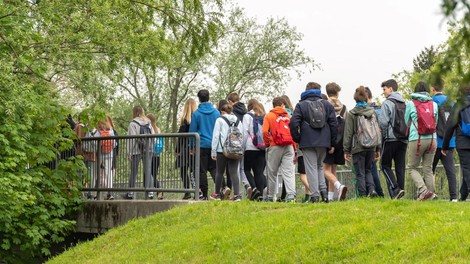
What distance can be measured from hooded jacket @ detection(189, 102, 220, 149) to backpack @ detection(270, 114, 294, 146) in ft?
5.40

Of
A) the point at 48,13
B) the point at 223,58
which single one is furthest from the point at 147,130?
the point at 223,58

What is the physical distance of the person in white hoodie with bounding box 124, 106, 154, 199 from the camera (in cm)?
1565

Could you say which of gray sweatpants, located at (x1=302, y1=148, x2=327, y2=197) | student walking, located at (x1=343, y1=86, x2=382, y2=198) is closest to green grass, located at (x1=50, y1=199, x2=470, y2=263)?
gray sweatpants, located at (x1=302, y1=148, x2=327, y2=197)

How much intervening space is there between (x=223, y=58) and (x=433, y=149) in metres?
40.8

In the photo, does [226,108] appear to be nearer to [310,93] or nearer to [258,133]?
[258,133]

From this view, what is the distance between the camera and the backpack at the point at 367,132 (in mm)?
12867

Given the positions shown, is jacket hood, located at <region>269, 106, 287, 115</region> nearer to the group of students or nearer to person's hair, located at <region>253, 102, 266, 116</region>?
the group of students

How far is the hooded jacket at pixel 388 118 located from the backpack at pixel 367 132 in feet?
1.15

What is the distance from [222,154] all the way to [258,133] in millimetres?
817

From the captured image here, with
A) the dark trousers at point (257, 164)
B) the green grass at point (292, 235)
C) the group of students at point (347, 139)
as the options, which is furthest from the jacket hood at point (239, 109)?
the green grass at point (292, 235)

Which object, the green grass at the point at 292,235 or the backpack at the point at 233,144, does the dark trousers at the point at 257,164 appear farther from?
the green grass at the point at 292,235

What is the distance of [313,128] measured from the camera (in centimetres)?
1310

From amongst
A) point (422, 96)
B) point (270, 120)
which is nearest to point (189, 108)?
point (270, 120)

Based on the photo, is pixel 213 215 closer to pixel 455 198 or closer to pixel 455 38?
pixel 455 198
